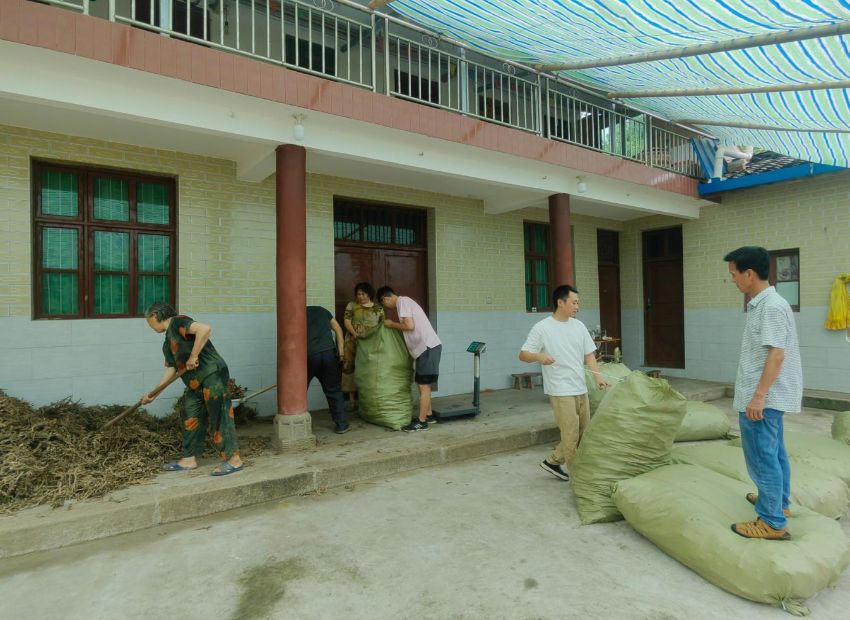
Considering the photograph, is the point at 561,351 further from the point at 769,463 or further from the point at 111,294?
the point at 111,294

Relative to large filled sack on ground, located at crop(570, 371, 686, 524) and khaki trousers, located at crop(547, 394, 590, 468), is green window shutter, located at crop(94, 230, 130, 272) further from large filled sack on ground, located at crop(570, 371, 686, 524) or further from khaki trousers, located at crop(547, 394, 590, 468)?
large filled sack on ground, located at crop(570, 371, 686, 524)

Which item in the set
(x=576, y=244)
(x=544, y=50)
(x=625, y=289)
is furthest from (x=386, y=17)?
(x=625, y=289)

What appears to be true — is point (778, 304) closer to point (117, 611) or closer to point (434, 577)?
point (434, 577)

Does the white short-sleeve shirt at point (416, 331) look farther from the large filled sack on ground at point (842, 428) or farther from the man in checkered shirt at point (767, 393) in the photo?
the large filled sack on ground at point (842, 428)

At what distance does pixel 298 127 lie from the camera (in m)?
4.57

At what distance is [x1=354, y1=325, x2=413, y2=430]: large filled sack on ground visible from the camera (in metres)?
5.31

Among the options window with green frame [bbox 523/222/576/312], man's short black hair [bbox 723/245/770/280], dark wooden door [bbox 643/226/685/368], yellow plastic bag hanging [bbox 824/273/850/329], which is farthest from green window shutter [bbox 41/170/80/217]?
yellow plastic bag hanging [bbox 824/273/850/329]

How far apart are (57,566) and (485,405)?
471cm

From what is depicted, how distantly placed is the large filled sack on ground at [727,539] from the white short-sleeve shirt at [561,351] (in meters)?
0.88

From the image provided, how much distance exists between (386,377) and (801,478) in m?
3.51

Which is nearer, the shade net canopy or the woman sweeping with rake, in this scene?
the shade net canopy

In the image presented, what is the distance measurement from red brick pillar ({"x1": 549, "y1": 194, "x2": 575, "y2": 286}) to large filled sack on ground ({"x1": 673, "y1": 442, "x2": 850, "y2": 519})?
3224 mm

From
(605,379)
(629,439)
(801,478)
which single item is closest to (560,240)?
(605,379)

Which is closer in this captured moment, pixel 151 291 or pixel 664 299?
pixel 151 291
